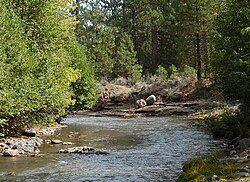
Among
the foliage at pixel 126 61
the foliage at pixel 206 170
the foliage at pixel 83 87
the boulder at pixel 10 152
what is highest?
the foliage at pixel 126 61

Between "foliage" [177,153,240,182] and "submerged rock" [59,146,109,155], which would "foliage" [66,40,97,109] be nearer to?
"submerged rock" [59,146,109,155]

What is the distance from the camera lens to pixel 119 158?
17.0 meters

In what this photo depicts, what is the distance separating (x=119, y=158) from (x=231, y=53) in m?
8.66

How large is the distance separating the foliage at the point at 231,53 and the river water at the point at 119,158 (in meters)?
2.93

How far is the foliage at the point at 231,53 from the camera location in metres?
19.9

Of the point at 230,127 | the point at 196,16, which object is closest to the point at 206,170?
the point at 230,127

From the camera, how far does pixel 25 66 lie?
67.3 ft

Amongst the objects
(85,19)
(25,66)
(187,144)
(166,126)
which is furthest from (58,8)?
(85,19)

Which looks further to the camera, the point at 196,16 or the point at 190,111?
the point at 196,16

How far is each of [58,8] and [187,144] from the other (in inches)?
525

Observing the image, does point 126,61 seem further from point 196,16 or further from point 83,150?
point 83,150

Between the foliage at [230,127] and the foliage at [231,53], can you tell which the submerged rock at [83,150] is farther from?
the foliage at [231,53]

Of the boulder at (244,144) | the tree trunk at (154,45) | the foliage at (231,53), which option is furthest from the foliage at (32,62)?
the tree trunk at (154,45)

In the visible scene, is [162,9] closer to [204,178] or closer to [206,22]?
[206,22]
